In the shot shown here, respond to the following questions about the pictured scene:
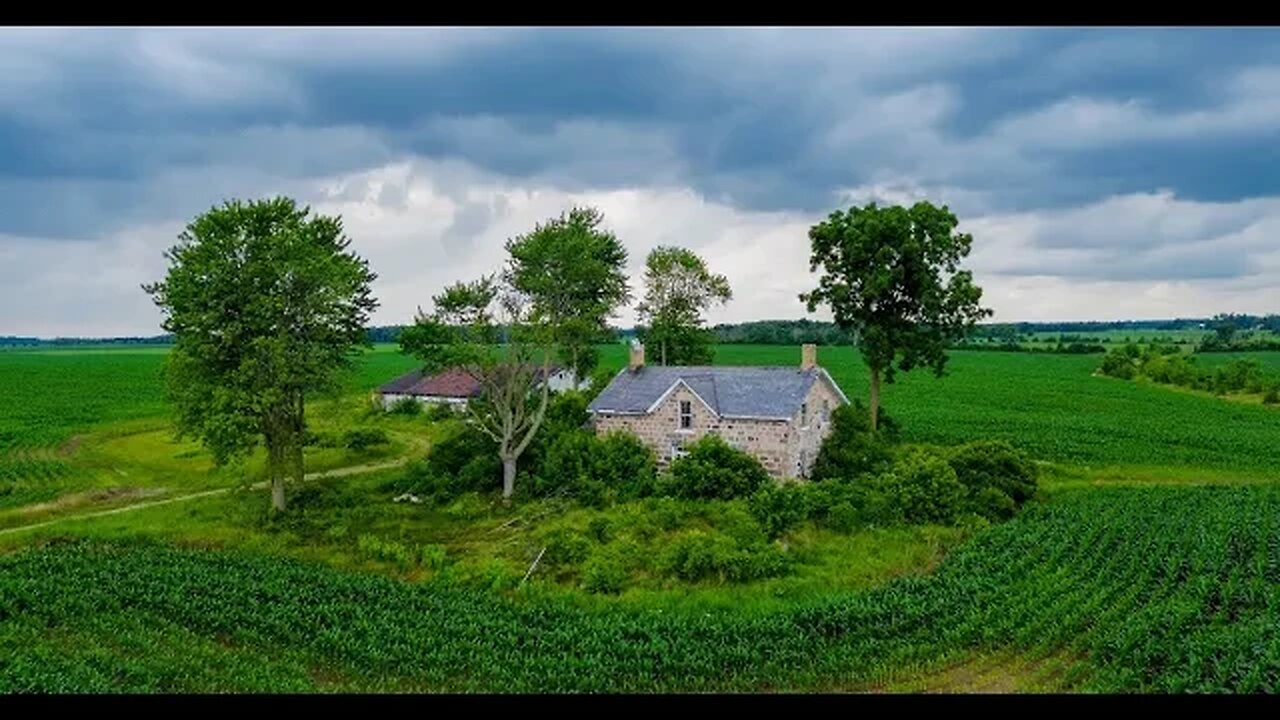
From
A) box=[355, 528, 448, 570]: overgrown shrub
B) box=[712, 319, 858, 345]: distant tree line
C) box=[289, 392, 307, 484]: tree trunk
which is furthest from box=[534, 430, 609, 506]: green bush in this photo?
box=[712, 319, 858, 345]: distant tree line

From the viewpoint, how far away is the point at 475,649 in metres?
18.7

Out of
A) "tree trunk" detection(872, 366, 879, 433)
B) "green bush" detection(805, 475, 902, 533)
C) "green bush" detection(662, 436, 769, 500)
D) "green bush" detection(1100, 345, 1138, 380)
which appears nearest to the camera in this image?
"green bush" detection(805, 475, 902, 533)

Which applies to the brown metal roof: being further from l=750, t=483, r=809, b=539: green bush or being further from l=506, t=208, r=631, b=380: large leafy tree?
l=750, t=483, r=809, b=539: green bush

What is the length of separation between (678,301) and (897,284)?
17987 millimetres

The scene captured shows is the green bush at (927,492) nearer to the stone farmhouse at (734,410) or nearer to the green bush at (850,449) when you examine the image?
the green bush at (850,449)

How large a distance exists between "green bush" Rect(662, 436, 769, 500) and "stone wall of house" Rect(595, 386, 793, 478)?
73 cm

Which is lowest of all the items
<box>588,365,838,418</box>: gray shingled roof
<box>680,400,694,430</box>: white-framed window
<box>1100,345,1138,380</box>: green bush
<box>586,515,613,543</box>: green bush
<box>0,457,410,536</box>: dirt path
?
<box>586,515,613,543</box>: green bush

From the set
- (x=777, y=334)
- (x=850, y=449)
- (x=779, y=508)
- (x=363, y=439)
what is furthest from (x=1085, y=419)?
(x=777, y=334)

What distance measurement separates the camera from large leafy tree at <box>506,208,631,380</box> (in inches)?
1491

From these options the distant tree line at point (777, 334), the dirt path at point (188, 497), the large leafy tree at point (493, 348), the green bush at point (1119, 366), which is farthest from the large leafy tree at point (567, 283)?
the distant tree line at point (777, 334)

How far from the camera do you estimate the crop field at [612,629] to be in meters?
17.3

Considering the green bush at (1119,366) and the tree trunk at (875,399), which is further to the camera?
the green bush at (1119,366)

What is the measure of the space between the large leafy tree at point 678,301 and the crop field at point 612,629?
31305mm
